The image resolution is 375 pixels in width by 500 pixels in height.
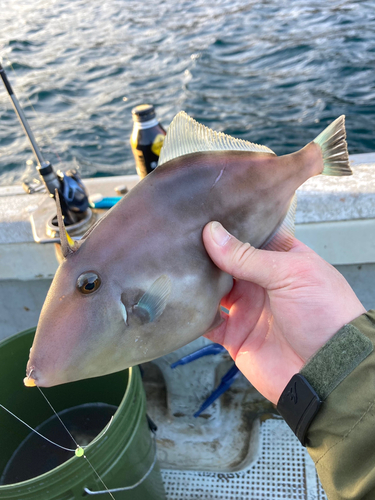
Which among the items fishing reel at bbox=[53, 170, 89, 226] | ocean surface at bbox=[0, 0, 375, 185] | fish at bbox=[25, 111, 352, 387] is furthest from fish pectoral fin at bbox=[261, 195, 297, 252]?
ocean surface at bbox=[0, 0, 375, 185]

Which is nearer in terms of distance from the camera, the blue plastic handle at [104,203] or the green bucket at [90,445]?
the green bucket at [90,445]

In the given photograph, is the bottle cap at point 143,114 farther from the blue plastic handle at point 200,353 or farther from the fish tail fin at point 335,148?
the blue plastic handle at point 200,353

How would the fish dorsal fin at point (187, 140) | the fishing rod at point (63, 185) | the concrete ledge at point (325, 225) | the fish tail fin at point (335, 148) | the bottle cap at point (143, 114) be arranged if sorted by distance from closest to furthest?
the fish dorsal fin at point (187, 140)
the fish tail fin at point (335, 148)
the concrete ledge at point (325, 225)
the fishing rod at point (63, 185)
the bottle cap at point (143, 114)

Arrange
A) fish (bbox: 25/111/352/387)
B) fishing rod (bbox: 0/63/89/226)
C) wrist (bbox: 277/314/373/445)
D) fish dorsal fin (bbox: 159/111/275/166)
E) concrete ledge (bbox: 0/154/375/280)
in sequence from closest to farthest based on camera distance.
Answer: fish (bbox: 25/111/352/387), wrist (bbox: 277/314/373/445), fish dorsal fin (bbox: 159/111/275/166), concrete ledge (bbox: 0/154/375/280), fishing rod (bbox: 0/63/89/226)

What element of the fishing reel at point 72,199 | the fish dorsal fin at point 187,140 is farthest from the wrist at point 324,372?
the fishing reel at point 72,199

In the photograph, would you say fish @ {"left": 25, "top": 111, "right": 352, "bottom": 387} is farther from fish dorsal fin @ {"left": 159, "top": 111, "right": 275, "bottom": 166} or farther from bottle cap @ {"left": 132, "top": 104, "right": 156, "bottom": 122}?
bottle cap @ {"left": 132, "top": 104, "right": 156, "bottom": 122}

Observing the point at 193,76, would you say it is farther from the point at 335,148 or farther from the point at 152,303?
the point at 152,303

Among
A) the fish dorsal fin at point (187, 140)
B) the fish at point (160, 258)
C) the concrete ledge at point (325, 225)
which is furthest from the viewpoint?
the concrete ledge at point (325, 225)

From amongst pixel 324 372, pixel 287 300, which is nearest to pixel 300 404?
pixel 324 372
